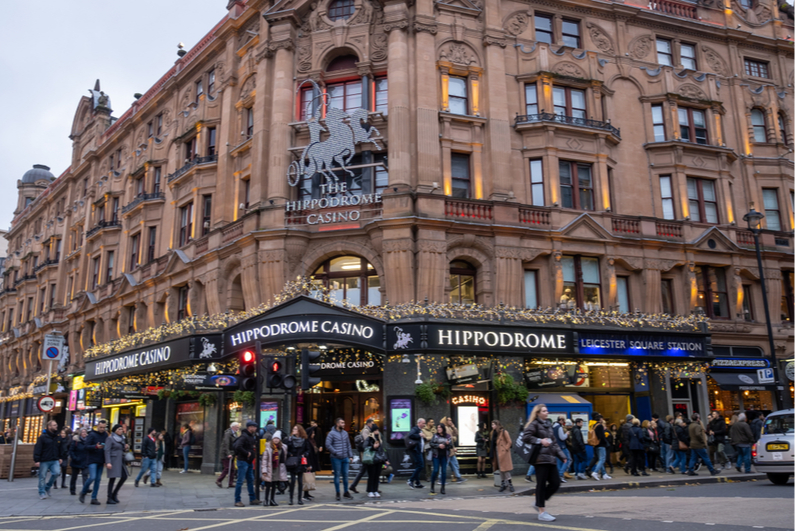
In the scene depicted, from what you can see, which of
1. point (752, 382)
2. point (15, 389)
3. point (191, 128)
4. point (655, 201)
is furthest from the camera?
point (15, 389)

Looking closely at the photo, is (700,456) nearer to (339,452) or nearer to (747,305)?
(747,305)

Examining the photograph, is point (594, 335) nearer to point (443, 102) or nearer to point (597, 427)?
point (597, 427)

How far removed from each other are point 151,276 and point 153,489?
15753mm

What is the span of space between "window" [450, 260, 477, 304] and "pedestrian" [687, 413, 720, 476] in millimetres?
8127

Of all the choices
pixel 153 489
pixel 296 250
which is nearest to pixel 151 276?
pixel 296 250

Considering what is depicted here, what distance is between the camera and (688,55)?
30.6m

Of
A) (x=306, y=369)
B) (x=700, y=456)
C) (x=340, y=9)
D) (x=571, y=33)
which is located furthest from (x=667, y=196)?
(x=306, y=369)

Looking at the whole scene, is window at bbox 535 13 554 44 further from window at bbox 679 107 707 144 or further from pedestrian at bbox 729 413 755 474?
pedestrian at bbox 729 413 755 474

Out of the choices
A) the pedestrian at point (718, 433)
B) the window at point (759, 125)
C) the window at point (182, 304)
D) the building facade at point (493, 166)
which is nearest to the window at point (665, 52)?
the building facade at point (493, 166)

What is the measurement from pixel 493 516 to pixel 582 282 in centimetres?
1525

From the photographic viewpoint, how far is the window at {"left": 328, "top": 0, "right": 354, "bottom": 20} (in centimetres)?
2728

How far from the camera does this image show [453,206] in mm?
24000

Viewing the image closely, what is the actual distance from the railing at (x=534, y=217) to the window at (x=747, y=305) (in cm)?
993

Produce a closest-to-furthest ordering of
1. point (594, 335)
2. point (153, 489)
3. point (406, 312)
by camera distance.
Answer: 1. point (153, 489)
2. point (406, 312)
3. point (594, 335)
